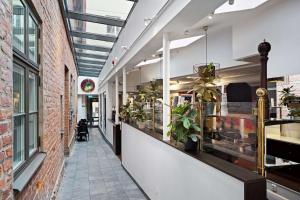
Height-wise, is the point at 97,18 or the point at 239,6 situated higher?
the point at 97,18

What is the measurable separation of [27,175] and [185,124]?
1580 mm

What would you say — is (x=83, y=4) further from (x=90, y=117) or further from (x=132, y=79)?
(x=90, y=117)

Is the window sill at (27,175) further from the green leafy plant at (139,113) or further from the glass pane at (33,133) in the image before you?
the green leafy plant at (139,113)

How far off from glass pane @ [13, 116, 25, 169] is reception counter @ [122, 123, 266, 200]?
168cm

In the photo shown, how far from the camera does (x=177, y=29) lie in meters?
3.21

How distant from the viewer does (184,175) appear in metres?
2.79

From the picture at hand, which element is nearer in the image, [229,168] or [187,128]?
[229,168]

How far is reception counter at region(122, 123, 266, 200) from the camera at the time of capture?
1.86m

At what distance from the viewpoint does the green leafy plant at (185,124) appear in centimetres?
269

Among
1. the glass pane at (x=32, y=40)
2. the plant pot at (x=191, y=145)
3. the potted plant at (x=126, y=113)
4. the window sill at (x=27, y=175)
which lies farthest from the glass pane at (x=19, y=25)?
the potted plant at (x=126, y=113)

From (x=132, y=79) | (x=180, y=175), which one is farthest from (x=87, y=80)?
(x=180, y=175)

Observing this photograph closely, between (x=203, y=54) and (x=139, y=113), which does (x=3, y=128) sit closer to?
(x=139, y=113)

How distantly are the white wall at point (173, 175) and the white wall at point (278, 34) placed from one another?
79.7 inches

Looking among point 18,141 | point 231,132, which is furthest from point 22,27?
point 231,132
